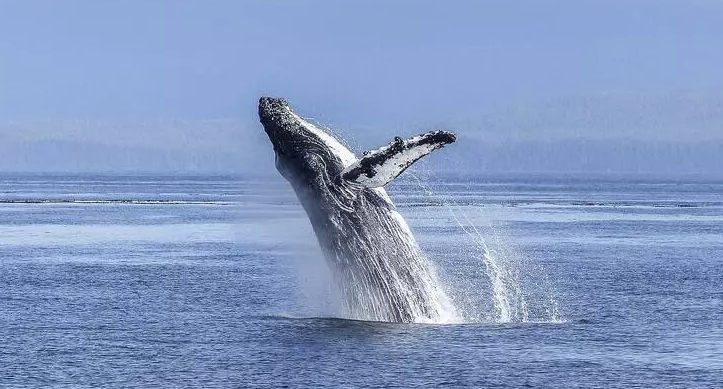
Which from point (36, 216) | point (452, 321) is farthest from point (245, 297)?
point (36, 216)

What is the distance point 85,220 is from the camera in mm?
72688

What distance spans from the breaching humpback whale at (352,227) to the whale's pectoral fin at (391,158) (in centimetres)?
86

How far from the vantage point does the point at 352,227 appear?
71.8 ft

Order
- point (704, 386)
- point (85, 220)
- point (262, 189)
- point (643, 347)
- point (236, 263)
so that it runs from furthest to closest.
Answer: point (85, 220) < point (236, 263) < point (262, 189) < point (643, 347) < point (704, 386)

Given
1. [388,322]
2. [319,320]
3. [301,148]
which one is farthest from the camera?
[319,320]

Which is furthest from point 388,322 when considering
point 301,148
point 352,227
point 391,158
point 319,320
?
point 391,158

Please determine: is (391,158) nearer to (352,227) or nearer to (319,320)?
(352,227)

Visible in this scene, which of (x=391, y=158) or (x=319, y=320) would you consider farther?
(x=319, y=320)

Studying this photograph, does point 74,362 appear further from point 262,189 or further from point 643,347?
point 643,347

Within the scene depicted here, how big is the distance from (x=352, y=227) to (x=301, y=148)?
162cm

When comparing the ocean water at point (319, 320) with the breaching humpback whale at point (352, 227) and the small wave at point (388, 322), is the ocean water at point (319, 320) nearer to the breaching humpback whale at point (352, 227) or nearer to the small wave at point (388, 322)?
the small wave at point (388, 322)

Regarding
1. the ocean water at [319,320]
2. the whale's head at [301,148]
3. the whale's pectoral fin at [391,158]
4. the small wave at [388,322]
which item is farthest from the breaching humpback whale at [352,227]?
the whale's pectoral fin at [391,158]

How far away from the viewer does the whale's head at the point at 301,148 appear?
22.0m

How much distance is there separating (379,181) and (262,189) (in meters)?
4.90
